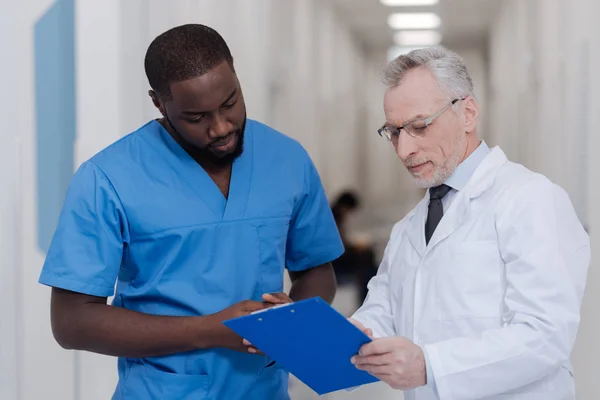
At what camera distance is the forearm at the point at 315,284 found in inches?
65.4

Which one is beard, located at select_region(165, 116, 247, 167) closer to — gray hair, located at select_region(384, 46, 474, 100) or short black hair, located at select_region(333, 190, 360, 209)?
gray hair, located at select_region(384, 46, 474, 100)

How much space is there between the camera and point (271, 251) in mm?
1547

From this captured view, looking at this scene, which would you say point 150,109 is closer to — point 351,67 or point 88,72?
point 88,72

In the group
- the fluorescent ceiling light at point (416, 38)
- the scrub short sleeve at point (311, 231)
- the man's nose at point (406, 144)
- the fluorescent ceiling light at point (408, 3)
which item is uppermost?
the fluorescent ceiling light at point (408, 3)

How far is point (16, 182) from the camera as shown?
7.73 ft

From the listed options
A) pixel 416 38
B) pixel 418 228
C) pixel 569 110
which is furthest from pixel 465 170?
pixel 416 38

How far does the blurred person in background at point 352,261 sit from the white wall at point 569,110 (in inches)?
46.5

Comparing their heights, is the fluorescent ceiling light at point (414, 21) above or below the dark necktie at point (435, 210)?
above

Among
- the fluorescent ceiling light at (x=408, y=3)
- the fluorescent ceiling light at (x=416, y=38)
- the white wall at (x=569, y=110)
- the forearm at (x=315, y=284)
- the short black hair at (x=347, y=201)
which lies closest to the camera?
the forearm at (x=315, y=284)

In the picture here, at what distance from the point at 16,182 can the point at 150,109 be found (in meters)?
0.47

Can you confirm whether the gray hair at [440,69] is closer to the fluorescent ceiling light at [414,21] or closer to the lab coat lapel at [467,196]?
the lab coat lapel at [467,196]

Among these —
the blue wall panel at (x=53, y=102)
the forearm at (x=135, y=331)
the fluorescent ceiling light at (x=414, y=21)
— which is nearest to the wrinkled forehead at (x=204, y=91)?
the forearm at (x=135, y=331)

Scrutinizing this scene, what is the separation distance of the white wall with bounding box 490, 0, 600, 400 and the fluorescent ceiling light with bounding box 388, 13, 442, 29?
2292mm

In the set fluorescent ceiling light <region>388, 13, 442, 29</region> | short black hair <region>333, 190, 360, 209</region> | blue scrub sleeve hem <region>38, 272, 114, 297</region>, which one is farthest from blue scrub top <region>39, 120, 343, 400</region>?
fluorescent ceiling light <region>388, 13, 442, 29</region>
